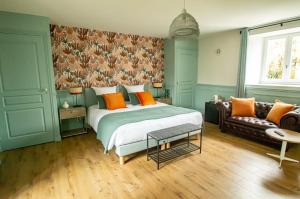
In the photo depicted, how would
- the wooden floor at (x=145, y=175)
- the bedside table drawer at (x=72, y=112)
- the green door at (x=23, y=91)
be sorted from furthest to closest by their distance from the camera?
the bedside table drawer at (x=72, y=112)
the green door at (x=23, y=91)
the wooden floor at (x=145, y=175)

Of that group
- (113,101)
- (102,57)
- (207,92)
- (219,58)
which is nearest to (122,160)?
(113,101)

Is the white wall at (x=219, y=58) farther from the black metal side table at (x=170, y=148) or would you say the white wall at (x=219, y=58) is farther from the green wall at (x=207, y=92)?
the black metal side table at (x=170, y=148)

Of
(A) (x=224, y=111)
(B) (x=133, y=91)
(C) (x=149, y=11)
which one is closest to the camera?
(C) (x=149, y=11)

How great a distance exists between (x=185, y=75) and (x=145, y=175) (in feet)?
12.0

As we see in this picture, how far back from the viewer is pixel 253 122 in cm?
323

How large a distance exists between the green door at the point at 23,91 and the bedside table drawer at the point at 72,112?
0.24m

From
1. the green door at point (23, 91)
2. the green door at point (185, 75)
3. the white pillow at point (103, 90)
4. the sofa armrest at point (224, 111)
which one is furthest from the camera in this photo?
the green door at point (185, 75)

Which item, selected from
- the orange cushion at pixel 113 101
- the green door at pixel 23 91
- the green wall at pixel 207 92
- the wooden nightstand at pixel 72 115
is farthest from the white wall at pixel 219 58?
the green door at pixel 23 91

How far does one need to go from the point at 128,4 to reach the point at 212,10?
1401 mm

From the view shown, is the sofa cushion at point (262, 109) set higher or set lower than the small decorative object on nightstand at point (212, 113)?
higher

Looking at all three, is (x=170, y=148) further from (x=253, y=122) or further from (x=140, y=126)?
(x=253, y=122)

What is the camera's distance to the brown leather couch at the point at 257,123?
2744 mm

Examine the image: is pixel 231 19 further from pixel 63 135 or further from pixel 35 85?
pixel 63 135

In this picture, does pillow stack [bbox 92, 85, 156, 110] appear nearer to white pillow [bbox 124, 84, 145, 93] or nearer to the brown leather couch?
white pillow [bbox 124, 84, 145, 93]
